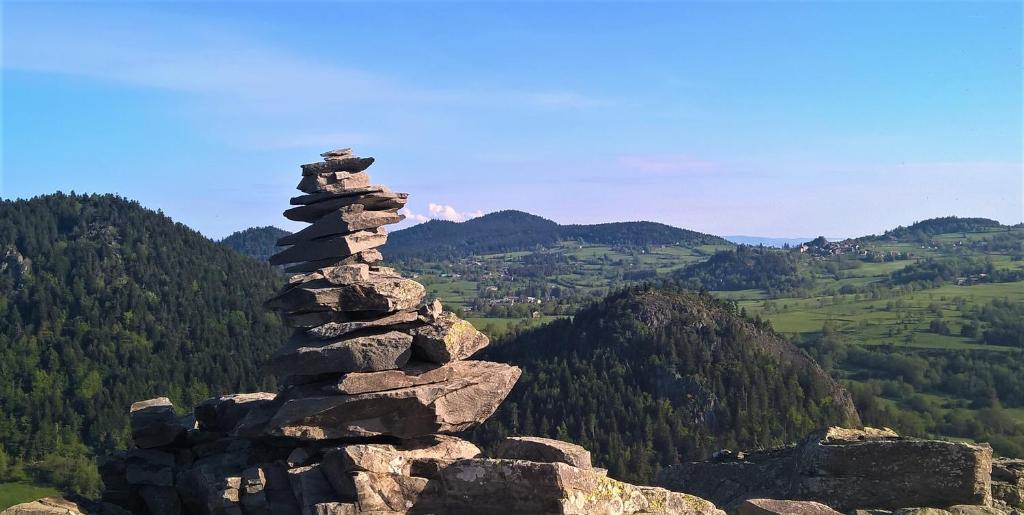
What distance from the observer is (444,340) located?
28875mm

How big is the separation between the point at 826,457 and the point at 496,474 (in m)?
12.9

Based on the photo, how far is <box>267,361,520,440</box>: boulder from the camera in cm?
2783

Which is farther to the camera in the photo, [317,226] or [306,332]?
[317,226]

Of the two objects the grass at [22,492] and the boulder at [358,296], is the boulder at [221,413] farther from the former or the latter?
the grass at [22,492]

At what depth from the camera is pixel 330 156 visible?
121 ft

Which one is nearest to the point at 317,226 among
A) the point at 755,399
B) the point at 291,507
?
the point at 291,507

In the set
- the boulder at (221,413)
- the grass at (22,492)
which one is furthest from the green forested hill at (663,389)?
the boulder at (221,413)

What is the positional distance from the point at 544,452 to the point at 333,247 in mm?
16086

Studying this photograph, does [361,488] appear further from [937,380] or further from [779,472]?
[937,380]

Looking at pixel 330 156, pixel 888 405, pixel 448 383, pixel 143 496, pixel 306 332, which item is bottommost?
pixel 888 405

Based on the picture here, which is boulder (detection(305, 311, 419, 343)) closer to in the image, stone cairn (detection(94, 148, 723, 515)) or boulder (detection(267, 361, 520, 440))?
stone cairn (detection(94, 148, 723, 515))

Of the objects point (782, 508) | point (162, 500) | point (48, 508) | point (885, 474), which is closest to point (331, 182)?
point (162, 500)

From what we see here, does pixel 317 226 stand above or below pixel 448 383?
above

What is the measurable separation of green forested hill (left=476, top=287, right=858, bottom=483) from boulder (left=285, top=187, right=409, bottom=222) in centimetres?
8382
